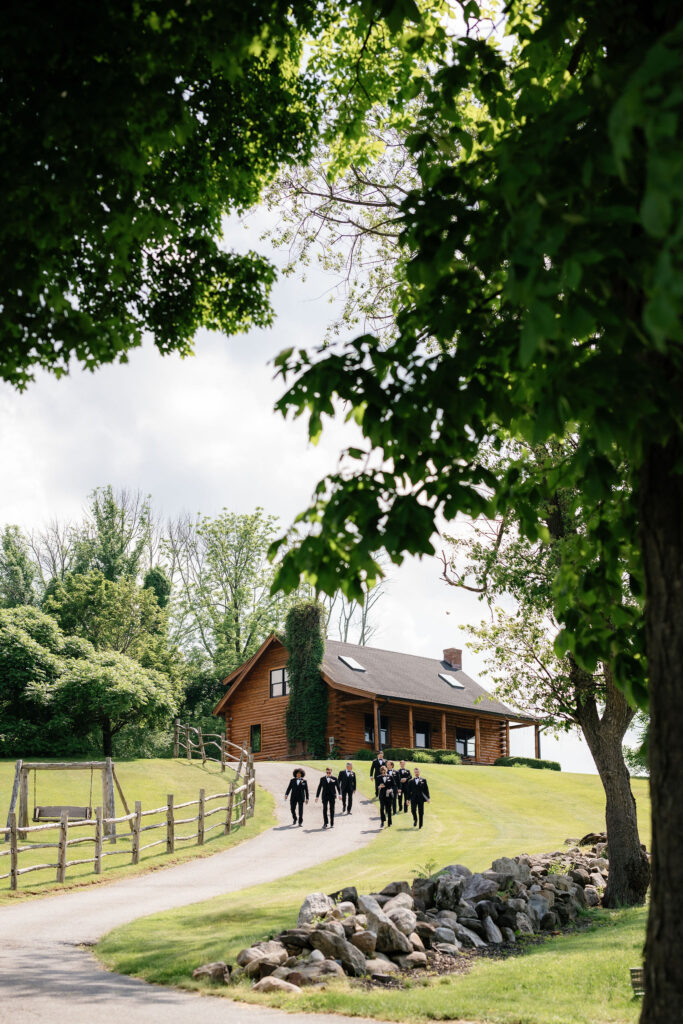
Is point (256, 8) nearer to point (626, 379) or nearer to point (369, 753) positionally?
point (626, 379)

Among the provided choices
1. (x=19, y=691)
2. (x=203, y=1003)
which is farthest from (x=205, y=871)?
(x=19, y=691)

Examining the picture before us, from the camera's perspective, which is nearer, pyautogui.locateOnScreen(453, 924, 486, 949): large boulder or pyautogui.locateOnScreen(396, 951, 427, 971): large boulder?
pyautogui.locateOnScreen(396, 951, 427, 971): large boulder

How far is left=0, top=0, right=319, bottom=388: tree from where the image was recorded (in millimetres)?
6488

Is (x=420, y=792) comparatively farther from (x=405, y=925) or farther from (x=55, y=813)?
(x=405, y=925)

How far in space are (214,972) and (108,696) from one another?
1081 inches

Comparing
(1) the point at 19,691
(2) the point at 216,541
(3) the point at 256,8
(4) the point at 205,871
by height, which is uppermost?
(2) the point at 216,541

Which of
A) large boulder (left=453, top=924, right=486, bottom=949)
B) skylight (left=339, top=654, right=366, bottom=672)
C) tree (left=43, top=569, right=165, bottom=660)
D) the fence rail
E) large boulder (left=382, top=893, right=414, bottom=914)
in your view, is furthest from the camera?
skylight (left=339, top=654, right=366, bottom=672)

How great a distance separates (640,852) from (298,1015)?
9597mm

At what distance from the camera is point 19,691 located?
36156 millimetres

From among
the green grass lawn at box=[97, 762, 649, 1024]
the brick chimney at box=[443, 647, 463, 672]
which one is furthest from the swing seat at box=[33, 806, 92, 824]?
the brick chimney at box=[443, 647, 463, 672]

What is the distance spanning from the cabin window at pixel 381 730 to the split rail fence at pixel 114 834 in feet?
51.0

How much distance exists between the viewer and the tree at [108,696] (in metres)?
35.9

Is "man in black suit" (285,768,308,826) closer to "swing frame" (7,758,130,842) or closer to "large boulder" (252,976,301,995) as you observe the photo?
"swing frame" (7,758,130,842)

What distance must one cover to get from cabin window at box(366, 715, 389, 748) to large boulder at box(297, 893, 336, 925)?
3689cm
